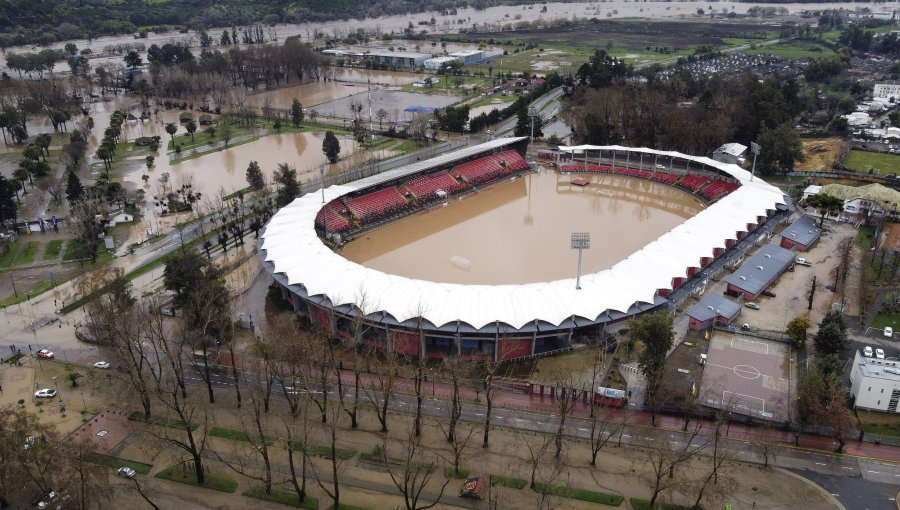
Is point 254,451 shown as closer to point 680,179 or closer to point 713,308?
point 713,308

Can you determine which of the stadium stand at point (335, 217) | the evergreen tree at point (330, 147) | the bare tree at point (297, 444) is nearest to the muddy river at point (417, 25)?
the evergreen tree at point (330, 147)

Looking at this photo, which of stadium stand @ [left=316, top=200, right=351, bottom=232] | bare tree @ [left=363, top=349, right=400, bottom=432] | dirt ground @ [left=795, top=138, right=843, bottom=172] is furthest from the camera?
dirt ground @ [left=795, top=138, right=843, bottom=172]

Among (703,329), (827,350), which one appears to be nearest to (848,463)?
(827,350)

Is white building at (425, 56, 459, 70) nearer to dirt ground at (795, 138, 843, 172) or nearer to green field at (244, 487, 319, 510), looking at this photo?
dirt ground at (795, 138, 843, 172)

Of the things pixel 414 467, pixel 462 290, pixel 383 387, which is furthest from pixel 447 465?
pixel 462 290

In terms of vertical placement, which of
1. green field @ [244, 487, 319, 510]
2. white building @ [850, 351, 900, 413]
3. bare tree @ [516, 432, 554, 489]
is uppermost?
white building @ [850, 351, 900, 413]

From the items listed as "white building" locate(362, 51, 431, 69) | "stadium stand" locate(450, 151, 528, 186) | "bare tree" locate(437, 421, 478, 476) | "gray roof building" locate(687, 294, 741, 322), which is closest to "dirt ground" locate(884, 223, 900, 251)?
"gray roof building" locate(687, 294, 741, 322)

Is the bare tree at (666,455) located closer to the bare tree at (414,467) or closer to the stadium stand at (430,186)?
the bare tree at (414,467)
